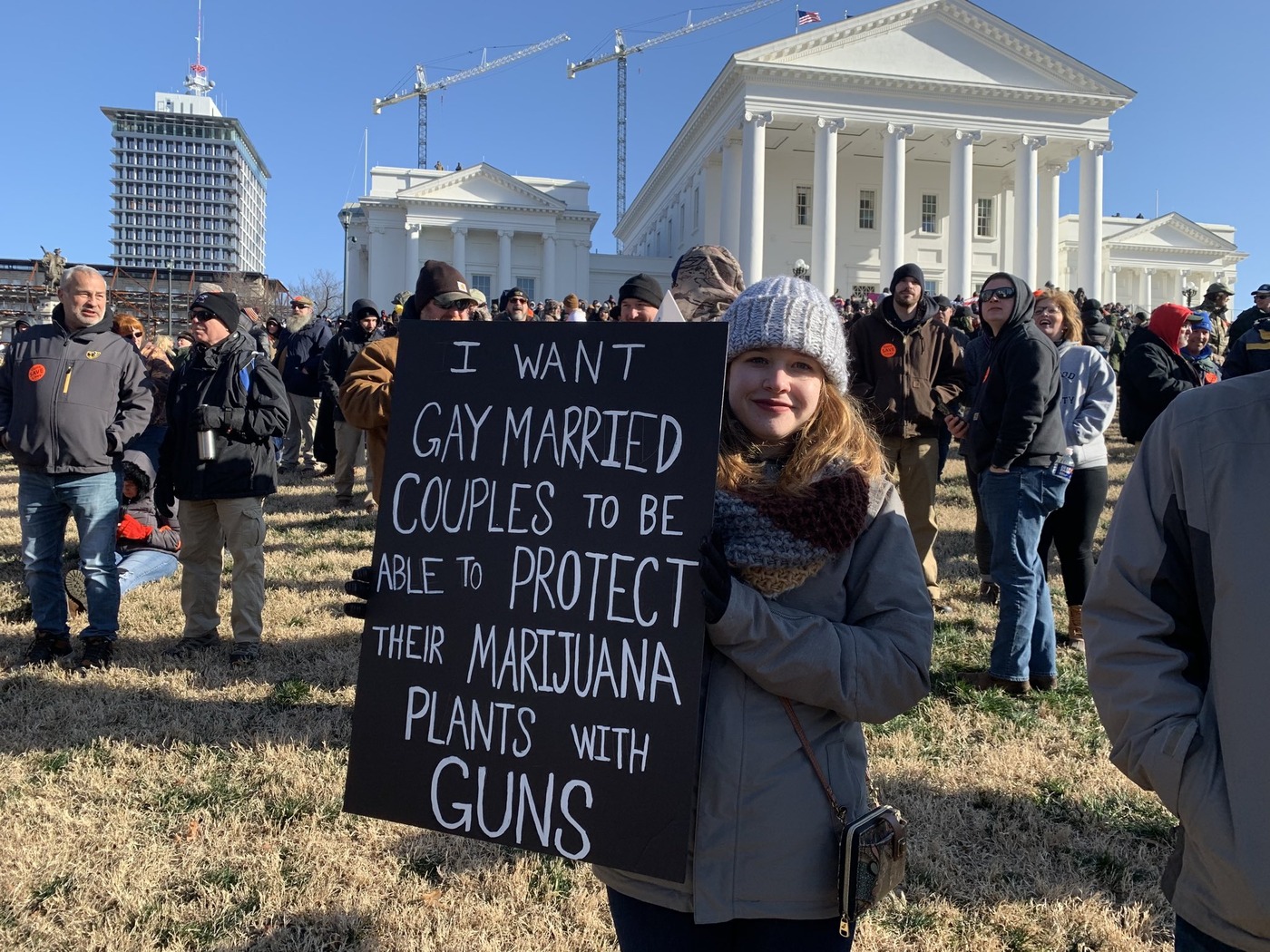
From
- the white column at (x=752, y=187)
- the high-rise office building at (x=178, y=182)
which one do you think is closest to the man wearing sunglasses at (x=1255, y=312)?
the white column at (x=752, y=187)

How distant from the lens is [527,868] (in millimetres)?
3600

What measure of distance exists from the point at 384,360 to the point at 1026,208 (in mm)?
45362

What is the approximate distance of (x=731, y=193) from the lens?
47.3 meters

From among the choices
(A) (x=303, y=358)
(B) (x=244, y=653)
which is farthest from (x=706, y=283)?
(A) (x=303, y=358)

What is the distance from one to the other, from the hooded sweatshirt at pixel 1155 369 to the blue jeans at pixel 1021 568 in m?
2.00

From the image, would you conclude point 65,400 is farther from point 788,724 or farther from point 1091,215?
point 1091,215

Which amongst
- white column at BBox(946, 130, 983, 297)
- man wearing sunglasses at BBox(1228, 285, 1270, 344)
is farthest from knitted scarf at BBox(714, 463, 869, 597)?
white column at BBox(946, 130, 983, 297)

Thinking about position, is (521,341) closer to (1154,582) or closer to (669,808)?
(669,808)

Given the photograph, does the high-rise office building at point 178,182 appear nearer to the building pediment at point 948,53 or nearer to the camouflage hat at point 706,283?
the building pediment at point 948,53

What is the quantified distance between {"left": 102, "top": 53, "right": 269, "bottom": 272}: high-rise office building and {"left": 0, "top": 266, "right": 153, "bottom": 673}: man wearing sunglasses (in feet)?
591

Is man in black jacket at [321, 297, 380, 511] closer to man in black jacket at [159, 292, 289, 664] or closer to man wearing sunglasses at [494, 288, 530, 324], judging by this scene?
man wearing sunglasses at [494, 288, 530, 324]

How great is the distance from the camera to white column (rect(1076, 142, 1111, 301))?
1766 inches

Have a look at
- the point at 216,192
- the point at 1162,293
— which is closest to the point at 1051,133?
the point at 1162,293

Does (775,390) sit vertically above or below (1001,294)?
below
